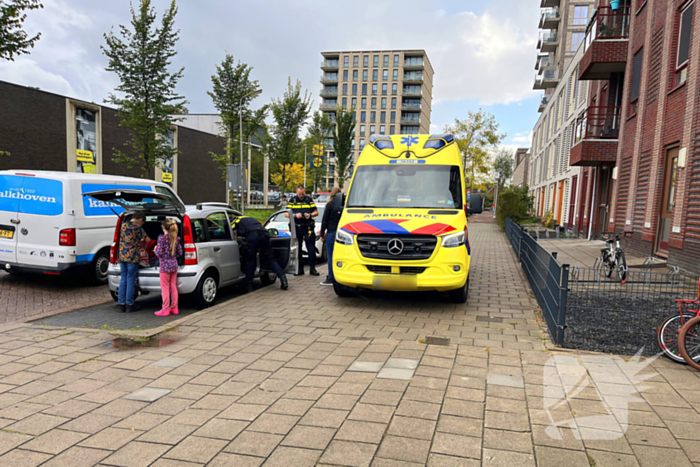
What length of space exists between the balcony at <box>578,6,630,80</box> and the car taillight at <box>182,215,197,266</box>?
15.6 metres

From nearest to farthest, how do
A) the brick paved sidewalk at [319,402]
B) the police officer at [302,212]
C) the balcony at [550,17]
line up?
the brick paved sidewalk at [319,402]
the police officer at [302,212]
the balcony at [550,17]

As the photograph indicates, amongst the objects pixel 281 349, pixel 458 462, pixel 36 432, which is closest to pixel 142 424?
pixel 36 432

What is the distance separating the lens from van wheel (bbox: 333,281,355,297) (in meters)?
7.57

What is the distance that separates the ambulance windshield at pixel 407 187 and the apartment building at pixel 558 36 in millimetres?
35063

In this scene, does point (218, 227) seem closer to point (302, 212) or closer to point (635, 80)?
point (302, 212)

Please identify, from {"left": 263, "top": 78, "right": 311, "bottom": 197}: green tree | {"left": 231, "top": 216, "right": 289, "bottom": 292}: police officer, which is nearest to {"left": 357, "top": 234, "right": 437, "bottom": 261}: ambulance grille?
{"left": 231, "top": 216, "right": 289, "bottom": 292}: police officer

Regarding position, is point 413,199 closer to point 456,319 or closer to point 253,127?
point 456,319

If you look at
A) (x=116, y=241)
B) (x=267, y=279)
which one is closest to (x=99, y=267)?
(x=116, y=241)

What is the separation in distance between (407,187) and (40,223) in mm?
6298

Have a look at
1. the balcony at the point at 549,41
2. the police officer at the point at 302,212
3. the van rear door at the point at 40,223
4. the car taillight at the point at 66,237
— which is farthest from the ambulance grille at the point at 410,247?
the balcony at the point at 549,41

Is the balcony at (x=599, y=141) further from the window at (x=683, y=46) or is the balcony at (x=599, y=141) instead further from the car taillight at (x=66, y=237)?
the car taillight at (x=66, y=237)

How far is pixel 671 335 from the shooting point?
4648 millimetres

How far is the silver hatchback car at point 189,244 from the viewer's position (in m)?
6.64

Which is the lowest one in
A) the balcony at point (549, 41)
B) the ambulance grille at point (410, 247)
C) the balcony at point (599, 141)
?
the ambulance grille at point (410, 247)
